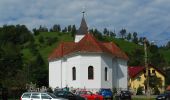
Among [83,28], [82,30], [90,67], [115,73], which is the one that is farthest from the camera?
[83,28]

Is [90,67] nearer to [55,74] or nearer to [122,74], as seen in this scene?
[122,74]

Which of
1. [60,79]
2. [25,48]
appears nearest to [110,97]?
[60,79]

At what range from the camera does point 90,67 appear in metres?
96.9

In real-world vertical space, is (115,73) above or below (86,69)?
below

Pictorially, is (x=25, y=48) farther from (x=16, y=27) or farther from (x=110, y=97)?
(x=110, y=97)

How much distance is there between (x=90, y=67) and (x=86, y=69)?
112 centimetres

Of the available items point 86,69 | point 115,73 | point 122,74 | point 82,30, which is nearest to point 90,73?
point 86,69

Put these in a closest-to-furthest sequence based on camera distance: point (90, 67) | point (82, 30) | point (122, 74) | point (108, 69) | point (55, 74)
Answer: point (90, 67) < point (108, 69) < point (122, 74) < point (55, 74) < point (82, 30)

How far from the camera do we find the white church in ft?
316

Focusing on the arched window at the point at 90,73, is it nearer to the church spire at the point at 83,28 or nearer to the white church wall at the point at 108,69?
the white church wall at the point at 108,69

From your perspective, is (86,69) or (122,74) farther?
(122,74)

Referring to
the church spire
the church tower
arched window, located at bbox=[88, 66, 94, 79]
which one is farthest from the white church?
the church spire

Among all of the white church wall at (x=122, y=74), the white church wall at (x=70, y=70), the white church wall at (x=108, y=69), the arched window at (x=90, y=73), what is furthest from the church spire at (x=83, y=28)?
the arched window at (x=90, y=73)

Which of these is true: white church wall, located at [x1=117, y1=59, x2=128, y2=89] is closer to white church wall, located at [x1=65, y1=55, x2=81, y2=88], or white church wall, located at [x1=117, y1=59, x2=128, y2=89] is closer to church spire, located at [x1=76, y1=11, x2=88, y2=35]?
white church wall, located at [x1=65, y1=55, x2=81, y2=88]
